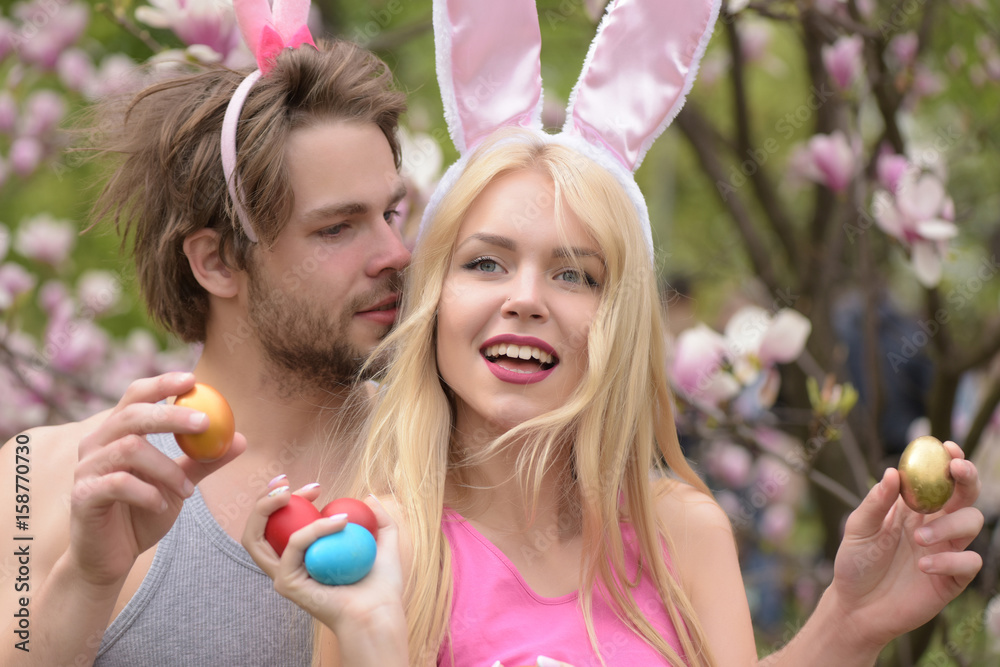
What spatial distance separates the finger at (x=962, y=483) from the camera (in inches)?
73.9

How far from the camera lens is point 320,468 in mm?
2602

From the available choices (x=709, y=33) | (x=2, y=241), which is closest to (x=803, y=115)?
(x=709, y=33)

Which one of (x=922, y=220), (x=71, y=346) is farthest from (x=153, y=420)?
(x=71, y=346)

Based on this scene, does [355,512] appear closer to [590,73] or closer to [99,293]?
[590,73]

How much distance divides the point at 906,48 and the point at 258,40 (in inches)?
84.2

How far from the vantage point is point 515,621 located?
7.16 feet

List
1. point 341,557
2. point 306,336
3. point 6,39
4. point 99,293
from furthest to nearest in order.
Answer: point 6,39, point 99,293, point 306,336, point 341,557

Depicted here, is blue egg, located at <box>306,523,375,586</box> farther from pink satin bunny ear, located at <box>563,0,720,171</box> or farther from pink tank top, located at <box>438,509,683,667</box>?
pink satin bunny ear, located at <box>563,0,720,171</box>

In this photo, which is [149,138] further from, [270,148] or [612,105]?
[612,105]

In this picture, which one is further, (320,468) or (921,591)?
(320,468)

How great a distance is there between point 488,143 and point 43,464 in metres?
1.35

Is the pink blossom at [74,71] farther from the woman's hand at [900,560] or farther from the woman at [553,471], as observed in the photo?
the woman's hand at [900,560]

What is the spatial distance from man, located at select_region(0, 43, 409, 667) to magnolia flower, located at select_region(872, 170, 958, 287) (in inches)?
55.5

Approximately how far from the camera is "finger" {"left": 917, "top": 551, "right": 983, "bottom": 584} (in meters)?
1.94
